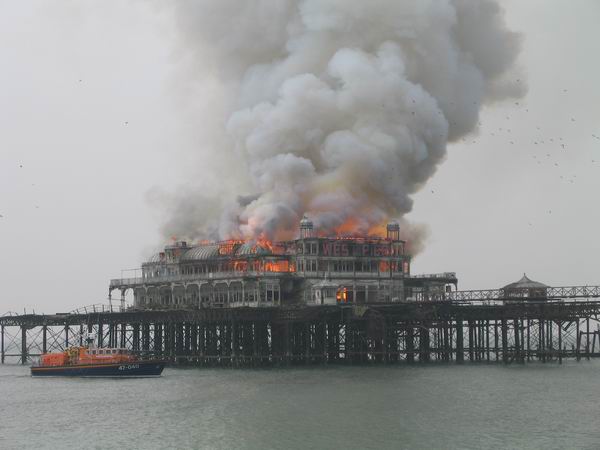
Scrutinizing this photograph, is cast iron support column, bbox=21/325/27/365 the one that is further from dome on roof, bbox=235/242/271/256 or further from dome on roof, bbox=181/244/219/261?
dome on roof, bbox=235/242/271/256

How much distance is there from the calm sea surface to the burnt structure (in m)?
25.0

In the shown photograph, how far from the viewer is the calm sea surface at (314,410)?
82.1m

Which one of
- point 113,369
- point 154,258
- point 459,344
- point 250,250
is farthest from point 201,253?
point 459,344

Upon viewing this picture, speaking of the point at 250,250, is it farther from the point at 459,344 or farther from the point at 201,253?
the point at 459,344

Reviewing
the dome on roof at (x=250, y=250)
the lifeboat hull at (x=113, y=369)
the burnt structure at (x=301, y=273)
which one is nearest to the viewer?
the lifeboat hull at (x=113, y=369)

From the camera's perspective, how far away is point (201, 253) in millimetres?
167000

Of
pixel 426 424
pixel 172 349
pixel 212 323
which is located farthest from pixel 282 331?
pixel 426 424

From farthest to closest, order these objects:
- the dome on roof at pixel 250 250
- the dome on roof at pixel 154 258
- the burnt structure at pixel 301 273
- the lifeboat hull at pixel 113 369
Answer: the dome on roof at pixel 154 258 < the dome on roof at pixel 250 250 < the burnt structure at pixel 301 273 < the lifeboat hull at pixel 113 369

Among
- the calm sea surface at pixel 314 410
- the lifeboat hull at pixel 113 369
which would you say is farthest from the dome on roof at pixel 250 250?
the lifeboat hull at pixel 113 369

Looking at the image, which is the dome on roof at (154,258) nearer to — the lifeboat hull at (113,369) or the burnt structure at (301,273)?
the burnt structure at (301,273)

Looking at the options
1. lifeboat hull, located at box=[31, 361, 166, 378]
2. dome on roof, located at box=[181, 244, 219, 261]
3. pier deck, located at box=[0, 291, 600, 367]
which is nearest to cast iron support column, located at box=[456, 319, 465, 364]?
pier deck, located at box=[0, 291, 600, 367]

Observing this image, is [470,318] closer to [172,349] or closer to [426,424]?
[172,349]

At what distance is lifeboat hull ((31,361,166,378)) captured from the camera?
5251 inches

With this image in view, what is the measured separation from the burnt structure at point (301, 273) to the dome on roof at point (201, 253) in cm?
15
